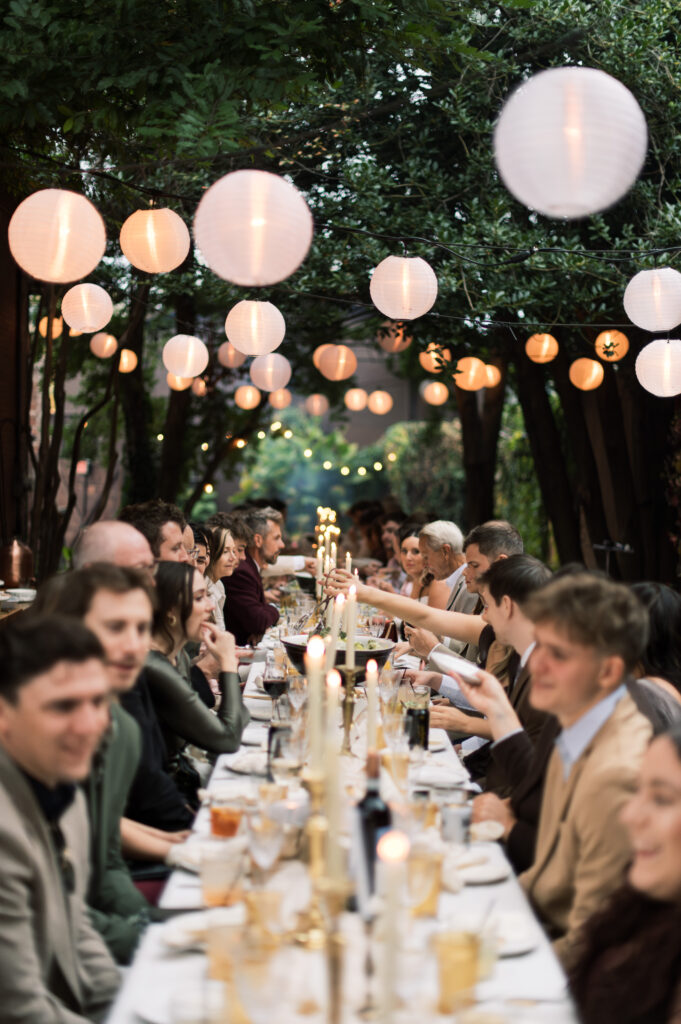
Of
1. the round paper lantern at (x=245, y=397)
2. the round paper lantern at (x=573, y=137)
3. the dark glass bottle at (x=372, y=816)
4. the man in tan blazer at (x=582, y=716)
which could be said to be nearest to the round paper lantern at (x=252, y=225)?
the round paper lantern at (x=573, y=137)

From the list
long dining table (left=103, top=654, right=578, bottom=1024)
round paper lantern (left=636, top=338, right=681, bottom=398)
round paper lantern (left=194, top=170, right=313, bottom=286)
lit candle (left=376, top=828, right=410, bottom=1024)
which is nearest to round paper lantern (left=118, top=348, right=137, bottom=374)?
round paper lantern (left=636, top=338, right=681, bottom=398)

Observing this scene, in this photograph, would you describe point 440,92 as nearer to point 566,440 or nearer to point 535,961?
point 566,440

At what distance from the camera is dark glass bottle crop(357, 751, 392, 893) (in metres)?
2.00

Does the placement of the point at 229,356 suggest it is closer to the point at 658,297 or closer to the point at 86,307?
the point at 86,307

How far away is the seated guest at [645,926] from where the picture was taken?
175 centimetres

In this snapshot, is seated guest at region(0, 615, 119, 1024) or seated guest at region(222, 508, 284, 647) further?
seated guest at region(222, 508, 284, 647)

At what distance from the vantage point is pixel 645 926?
6.12ft

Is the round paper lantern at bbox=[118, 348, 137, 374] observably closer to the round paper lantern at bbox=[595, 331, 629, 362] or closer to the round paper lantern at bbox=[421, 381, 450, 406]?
the round paper lantern at bbox=[421, 381, 450, 406]

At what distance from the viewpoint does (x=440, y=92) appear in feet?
25.5

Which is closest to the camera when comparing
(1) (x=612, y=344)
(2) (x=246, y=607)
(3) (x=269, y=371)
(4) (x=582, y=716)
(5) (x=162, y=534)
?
(4) (x=582, y=716)

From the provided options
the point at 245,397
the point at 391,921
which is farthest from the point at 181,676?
the point at 245,397

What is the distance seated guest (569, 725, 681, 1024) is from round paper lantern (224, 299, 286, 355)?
4.47 meters

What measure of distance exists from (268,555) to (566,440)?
4839 millimetres

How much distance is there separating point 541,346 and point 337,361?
320cm
